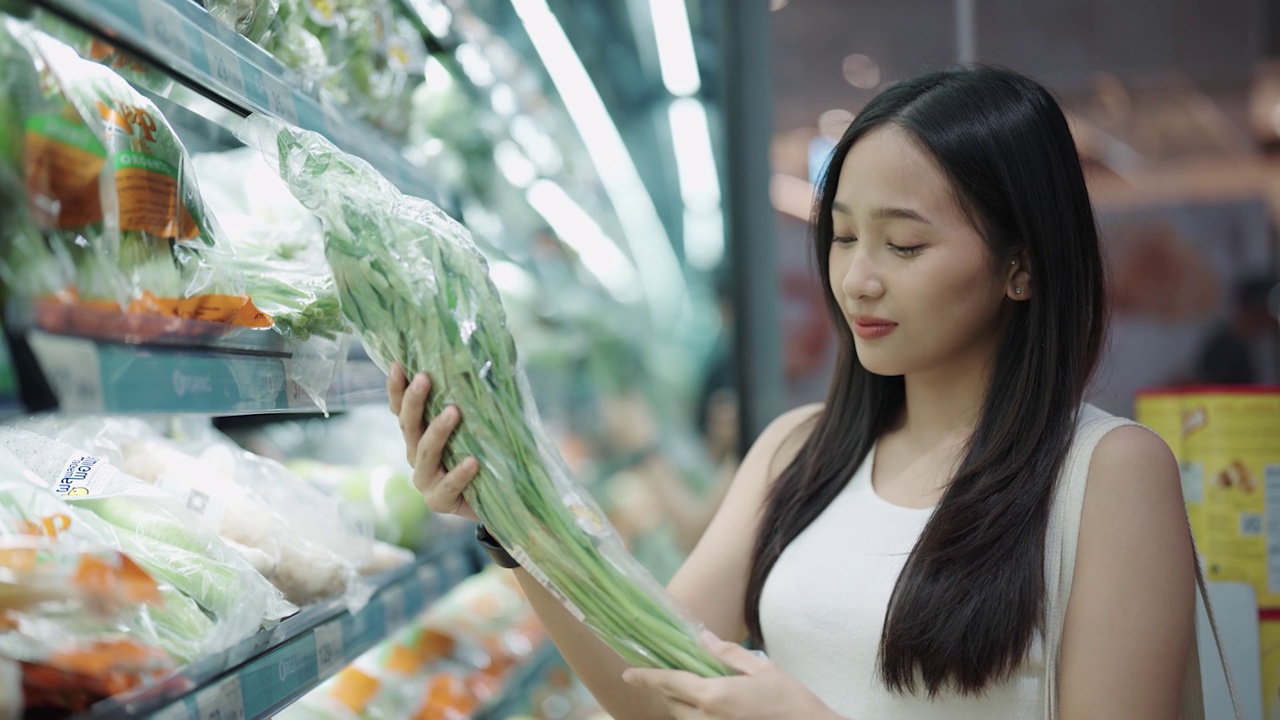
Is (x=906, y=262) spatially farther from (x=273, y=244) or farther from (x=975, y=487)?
(x=273, y=244)

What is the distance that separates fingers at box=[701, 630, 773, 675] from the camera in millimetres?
1113

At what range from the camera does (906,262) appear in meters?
1.33

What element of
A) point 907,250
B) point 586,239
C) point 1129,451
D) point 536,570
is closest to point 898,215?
point 907,250

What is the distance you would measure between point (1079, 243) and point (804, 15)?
2.91 meters

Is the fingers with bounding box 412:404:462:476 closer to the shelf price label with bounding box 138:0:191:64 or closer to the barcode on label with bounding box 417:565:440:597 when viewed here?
the shelf price label with bounding box 138:0:191:64

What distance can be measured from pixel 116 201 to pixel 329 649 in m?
0.60

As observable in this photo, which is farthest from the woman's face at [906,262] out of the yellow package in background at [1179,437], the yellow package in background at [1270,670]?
the yellow package in background at [1270,670]

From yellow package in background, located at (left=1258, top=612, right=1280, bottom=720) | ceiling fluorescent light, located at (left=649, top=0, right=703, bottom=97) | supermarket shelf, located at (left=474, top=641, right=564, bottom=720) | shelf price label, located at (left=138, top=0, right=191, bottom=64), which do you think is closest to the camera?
shelf price label, located at (left=138, top=0, right=191, bottom=64)

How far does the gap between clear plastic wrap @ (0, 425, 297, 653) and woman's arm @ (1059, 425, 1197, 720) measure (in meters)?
0.94

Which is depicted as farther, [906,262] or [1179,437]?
[1179,437]

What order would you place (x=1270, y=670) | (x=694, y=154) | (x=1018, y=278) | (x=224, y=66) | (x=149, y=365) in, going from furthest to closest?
(x=694, y=154) < (x=1270, y=670) < (x=1018, y=278) < (x=224, y=66) < (x=149, y=365)

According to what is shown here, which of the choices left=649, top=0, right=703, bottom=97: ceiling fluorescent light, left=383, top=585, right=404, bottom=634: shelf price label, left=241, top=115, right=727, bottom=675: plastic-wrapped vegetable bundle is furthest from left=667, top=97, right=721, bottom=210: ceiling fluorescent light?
left=241, top=115, right=727, bottom=675: plastic-wrapped vegetable bundle

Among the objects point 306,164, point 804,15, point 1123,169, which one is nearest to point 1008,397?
point 306,164

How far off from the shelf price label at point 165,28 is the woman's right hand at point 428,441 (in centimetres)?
36
